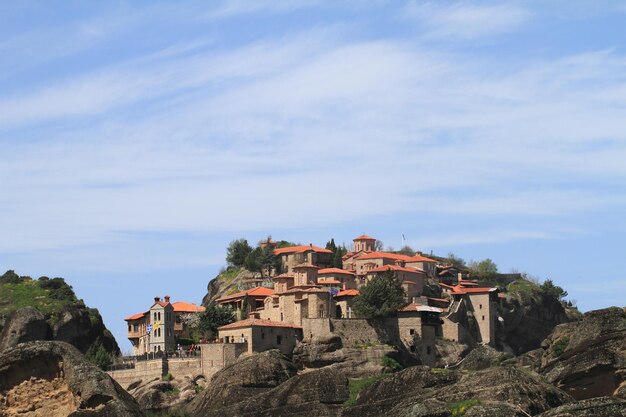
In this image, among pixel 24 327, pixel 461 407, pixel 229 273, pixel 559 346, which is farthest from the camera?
pixel 229 273

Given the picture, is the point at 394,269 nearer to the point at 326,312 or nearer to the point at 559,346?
the point at 326,312

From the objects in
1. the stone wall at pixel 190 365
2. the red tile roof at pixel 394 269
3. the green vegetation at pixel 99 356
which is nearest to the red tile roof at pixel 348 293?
the red tile roof at pixel 394 269

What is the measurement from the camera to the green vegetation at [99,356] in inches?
4754

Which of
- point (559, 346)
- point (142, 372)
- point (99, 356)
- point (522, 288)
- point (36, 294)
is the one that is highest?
point (522, 288)

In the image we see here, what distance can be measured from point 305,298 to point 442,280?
36378 millimetres

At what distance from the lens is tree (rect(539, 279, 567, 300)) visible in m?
167

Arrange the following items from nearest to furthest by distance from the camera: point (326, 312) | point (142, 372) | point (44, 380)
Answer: point (44, 380) < point (142, 372) < point (326, 312)

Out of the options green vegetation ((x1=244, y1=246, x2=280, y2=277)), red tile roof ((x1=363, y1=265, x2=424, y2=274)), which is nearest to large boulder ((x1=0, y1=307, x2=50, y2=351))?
green vegetation ((x1=244, y1=246, x2=280, y2=277))

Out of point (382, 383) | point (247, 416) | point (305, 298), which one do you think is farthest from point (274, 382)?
point (305, 298)

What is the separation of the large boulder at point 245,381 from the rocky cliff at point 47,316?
29.9 meters

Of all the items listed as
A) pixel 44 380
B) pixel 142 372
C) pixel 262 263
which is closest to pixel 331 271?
pixel 262 263

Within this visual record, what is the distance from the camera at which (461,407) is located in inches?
1901

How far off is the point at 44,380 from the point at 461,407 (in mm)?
15661

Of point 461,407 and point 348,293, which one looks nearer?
point 461,407
